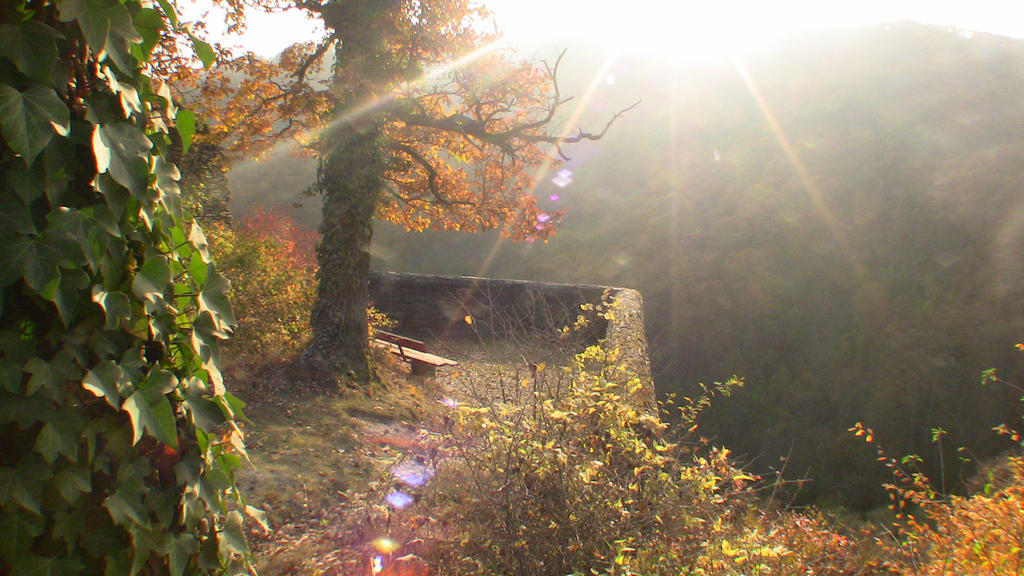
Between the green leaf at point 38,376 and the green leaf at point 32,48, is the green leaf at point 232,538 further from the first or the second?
the green leaf at point 32,48

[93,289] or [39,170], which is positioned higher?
[39,170]

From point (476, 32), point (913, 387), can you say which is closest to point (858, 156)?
point (913, 387)

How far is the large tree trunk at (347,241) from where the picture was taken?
285 inches

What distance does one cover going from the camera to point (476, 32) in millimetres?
8023

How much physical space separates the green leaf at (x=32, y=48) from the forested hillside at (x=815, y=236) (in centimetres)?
1500

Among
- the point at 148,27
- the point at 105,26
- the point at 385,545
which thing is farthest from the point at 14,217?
the point at 385,545

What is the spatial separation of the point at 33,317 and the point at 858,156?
3391cm

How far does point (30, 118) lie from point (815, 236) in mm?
29088

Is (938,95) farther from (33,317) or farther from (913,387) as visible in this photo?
(33,317)

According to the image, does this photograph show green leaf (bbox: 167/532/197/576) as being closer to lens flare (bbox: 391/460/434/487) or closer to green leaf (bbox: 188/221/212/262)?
green leaf (bbox: 188/221/212/262)

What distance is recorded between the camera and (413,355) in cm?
840

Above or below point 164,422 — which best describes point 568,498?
below

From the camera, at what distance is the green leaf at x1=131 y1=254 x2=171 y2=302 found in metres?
1.32

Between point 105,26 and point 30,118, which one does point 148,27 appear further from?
point 30,118
